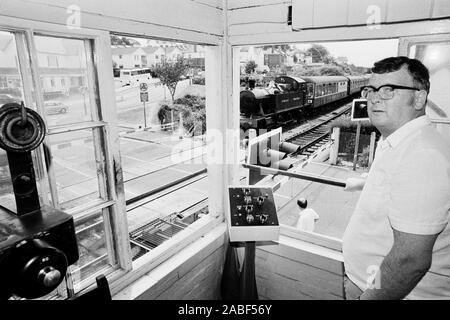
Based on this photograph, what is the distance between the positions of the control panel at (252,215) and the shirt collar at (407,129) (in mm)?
1075

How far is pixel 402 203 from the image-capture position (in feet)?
4.10

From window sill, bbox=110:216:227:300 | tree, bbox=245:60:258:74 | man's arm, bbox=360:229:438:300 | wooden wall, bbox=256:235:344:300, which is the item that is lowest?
wooden wall, bbox=256:235:344:300

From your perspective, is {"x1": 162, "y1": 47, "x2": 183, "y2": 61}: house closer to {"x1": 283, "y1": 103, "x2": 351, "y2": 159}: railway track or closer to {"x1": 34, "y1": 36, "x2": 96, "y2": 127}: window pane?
{"x1": 283, "y1": 103, "x2": 351, "y2": 159}: railway track

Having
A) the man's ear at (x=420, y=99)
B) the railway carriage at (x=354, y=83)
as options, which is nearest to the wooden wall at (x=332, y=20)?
the man's ear at (x=420, y=99)

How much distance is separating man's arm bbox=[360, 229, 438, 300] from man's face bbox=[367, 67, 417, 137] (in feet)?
1.88

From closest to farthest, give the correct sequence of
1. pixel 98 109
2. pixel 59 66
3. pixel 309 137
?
1. pixel 59 66
2. pixel 98 109
3. pixel 309 137

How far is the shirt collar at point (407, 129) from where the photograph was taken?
55.4 inches

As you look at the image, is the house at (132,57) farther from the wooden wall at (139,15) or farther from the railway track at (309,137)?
the wooden wall at (139,15)

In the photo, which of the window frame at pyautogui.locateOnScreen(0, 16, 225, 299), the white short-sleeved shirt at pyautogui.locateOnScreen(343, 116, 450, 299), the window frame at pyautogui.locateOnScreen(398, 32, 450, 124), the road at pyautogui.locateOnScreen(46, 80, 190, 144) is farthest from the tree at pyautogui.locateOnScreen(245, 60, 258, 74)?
the white short-sleeved shirt at pyautogui.locateOnScreen(343, 116, 450, 299)

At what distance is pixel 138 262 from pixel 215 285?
1043mm

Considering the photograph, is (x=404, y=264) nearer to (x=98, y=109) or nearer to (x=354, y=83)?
(x=98, y=109)

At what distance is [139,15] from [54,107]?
79 cm

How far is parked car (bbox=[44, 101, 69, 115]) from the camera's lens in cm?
148
